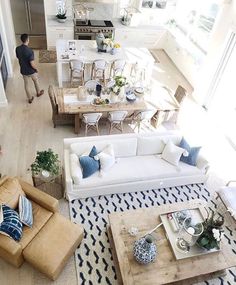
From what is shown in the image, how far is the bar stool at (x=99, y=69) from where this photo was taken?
6.87 meters

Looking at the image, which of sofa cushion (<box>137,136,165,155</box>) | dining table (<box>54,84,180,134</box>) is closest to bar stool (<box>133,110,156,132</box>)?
dining table (<box>54,84,180,134</box>)

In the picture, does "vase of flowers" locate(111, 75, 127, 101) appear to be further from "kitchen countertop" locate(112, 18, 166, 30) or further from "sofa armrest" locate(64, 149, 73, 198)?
"kitchen countertop" locate(112, 18, 166, 30)

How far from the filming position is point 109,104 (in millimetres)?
5738

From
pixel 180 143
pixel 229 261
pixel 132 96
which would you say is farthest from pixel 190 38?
pixel 229 261

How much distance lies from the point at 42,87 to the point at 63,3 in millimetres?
3050

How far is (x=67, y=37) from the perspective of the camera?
852 centimetres

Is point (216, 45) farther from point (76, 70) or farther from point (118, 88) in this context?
point (76, 70)

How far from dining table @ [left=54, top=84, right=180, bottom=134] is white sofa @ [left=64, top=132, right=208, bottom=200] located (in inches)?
37.2

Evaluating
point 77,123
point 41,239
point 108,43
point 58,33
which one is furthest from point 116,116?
point 58,33

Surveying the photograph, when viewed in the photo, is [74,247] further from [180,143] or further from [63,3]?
[63,3]

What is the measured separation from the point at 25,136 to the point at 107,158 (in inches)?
85.3

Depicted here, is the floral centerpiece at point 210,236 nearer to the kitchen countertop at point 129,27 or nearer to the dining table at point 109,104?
the dining table at point 109,104

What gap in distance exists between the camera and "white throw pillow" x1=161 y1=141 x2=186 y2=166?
4.86 metres

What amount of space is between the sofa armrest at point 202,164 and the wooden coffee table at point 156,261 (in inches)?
49.4
